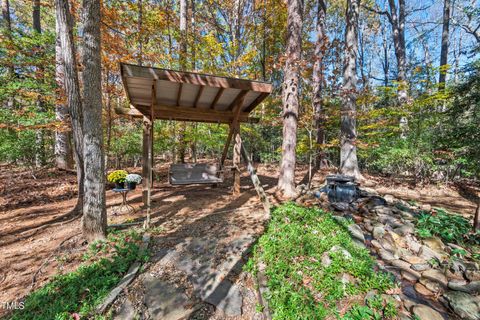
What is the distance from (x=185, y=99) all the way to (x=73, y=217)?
323 cm

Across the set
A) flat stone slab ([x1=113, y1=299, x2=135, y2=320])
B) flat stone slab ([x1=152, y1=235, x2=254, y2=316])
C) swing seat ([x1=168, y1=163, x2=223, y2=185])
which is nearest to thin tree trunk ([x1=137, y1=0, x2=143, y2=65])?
swing seat ([x1=168, y1=163, x2=223, y2=185])

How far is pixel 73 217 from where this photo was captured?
3.85 metres

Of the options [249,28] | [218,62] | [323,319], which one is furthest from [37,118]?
[249,28]

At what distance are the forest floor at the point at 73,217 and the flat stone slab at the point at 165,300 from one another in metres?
0.26

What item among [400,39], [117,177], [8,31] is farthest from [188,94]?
[400,39]

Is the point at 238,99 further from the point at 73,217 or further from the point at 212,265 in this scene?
the point at 73,217

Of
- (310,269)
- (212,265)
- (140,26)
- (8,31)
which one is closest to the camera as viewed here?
(310,269)

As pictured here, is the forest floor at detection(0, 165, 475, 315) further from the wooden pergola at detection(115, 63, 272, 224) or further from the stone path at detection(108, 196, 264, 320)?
the wooden pergola at detection(115, 63, 272, 224)

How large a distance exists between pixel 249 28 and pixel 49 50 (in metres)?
8.10

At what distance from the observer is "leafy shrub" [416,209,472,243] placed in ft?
10.0

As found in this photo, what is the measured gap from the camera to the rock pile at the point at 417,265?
1.92m

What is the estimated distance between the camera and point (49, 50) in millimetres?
5770

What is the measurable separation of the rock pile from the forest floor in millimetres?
1579

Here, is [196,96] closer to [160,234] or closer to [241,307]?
[160,234]
